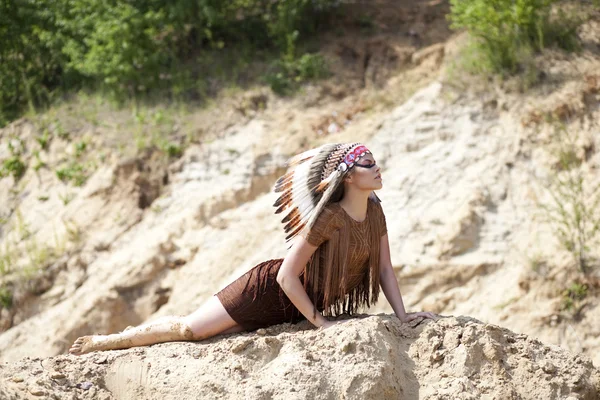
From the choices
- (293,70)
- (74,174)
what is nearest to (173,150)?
(74,174)

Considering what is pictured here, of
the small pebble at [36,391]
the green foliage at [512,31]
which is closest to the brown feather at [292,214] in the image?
the small pebble at [36,391]

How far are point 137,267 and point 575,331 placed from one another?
426 centimetres

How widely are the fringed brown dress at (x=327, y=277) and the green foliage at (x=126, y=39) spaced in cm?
637

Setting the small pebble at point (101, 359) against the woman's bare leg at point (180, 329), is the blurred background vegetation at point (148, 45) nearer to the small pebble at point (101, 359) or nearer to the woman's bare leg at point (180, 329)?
the woman's bare leg at point (180, 329)

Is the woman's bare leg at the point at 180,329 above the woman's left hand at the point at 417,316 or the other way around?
above

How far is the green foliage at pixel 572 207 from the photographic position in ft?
23.4

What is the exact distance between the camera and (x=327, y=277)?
14.4ft

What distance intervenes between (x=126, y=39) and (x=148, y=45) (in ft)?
1.30

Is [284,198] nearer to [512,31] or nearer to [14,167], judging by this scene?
[512,31]

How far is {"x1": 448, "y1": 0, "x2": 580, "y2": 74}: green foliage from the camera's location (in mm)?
8578

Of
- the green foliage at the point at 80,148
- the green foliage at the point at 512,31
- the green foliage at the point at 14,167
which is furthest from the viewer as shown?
the green foliage at the point at 14,167

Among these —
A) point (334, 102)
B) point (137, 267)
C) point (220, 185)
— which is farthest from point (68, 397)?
point (334, 102)

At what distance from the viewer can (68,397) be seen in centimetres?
394

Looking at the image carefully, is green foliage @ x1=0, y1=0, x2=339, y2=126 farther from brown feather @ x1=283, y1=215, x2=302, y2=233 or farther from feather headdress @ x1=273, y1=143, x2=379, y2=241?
brown feather @ x1=283, y1=215, x2=302, y2=233
